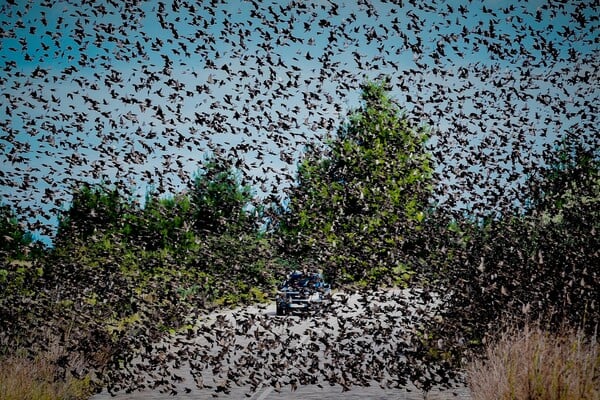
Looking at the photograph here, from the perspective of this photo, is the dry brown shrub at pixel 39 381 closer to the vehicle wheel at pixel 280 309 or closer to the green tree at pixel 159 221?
the green tree at pixel 159 221

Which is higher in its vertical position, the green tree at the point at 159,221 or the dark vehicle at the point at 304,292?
the green tree at the point at 159,221

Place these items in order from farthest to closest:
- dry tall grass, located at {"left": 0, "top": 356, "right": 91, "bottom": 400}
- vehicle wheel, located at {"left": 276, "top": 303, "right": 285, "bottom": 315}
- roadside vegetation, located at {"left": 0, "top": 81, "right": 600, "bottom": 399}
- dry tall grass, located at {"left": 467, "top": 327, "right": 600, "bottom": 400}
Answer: vehicle wheel, located at {"left": 276, "top": 303, "right": 285, "bottom": 315} < roadside vegetation, located at {"left": 0, "top": 81, "right": 600, "bottom": 399} < dry tall grass, located at {"left": 0, "top": 356, "right": 91, "bottom": 400} < dry tall grass, located at {"left": 467, "top": 327, "right": 600, "bottom": 400}

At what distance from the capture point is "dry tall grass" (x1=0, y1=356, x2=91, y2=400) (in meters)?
8.44

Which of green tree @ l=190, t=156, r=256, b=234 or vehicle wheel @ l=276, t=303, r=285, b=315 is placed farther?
vehicle wheel @ l=276, t=303, r=285, b=315

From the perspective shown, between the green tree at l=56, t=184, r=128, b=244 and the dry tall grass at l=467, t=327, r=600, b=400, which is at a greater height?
the green tree at l=56, t=184, r=128, b=244

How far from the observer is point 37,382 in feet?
30.1

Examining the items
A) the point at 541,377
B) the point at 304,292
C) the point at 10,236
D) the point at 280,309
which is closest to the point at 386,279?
the point at 304,292

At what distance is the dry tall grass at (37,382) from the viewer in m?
8.44

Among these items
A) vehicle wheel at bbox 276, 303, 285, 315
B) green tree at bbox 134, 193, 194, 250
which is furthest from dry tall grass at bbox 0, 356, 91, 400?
vehicle wheel at bbox 276, 303, 285, 315

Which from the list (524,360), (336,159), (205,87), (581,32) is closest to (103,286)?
(205,87)

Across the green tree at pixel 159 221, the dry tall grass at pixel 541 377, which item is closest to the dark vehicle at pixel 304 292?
the green tree at pixel 159 221

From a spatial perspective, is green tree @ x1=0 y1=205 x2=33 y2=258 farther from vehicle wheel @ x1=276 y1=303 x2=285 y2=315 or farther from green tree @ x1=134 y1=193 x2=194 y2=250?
vehicle wheel @ x1=276 y1=303 x2=285 y2=315

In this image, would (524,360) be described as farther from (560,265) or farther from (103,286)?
(103,286)

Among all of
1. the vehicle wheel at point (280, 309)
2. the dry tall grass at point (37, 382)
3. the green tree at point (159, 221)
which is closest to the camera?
the dry tall grass at point (37, 382)
